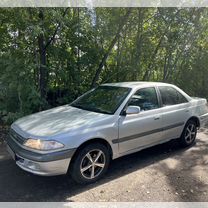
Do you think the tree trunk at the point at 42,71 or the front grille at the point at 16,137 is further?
the tree trunk at the point at 42,71

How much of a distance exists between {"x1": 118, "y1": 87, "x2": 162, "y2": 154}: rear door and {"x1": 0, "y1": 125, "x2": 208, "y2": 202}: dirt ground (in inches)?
15.4

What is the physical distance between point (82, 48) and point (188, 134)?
3701 millimetres

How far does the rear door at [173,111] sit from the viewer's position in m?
4.39

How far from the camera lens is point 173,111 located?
4504 mm

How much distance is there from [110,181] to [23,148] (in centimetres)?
137

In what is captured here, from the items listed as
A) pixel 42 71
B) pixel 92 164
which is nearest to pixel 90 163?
pixel 92 164

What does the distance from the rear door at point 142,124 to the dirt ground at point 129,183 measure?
39 centimetres

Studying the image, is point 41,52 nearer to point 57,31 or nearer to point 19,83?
point 57,31

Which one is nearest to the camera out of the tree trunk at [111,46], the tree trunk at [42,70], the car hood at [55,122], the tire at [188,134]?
the car hood at [55,122]

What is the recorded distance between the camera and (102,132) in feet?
11.2

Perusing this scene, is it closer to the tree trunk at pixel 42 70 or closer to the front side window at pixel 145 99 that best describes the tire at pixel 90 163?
the front side window at pixel 145 99

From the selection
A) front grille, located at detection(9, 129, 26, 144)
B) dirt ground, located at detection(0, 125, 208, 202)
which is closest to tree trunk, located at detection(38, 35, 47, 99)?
dirt ground, located at detection(0, 125, 208, 202)

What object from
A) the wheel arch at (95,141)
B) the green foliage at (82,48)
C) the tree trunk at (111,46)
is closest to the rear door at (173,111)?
the wheel arch at (95,141)

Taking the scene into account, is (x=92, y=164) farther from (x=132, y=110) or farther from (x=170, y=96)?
(x=170, y=96)
